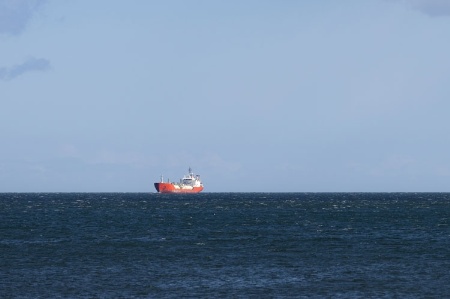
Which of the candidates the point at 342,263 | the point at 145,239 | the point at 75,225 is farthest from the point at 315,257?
the point at 75,225

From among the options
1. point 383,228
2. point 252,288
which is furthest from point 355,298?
point 383,228

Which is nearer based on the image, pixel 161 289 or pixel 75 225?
pixel 161 289

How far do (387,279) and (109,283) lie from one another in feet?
61.7

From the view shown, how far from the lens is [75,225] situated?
112 meters

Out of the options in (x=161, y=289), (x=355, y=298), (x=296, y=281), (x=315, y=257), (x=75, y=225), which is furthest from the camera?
(x=75, y=225)

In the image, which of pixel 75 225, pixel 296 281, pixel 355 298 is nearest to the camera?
pixel 355 298

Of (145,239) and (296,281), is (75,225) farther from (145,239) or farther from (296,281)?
(296,281)

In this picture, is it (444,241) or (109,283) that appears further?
(444,241)

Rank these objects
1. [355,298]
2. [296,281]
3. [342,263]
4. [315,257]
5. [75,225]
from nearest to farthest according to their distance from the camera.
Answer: [355,298] → [296,281] → [342,263] → [315,257] → [75,225]

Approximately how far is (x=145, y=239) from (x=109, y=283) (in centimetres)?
3359

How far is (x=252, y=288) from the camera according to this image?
50312 millimetres

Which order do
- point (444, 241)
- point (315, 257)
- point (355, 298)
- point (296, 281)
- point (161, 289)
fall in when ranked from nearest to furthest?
1. point (355, 298)
2. point (161, 289)
3. point (296, 281)
4. point (315, 257)
5. point (444, 241)

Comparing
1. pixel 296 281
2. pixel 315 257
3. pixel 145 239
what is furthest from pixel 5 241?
pixel 296 281

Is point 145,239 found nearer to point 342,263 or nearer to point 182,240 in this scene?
point 182,240
